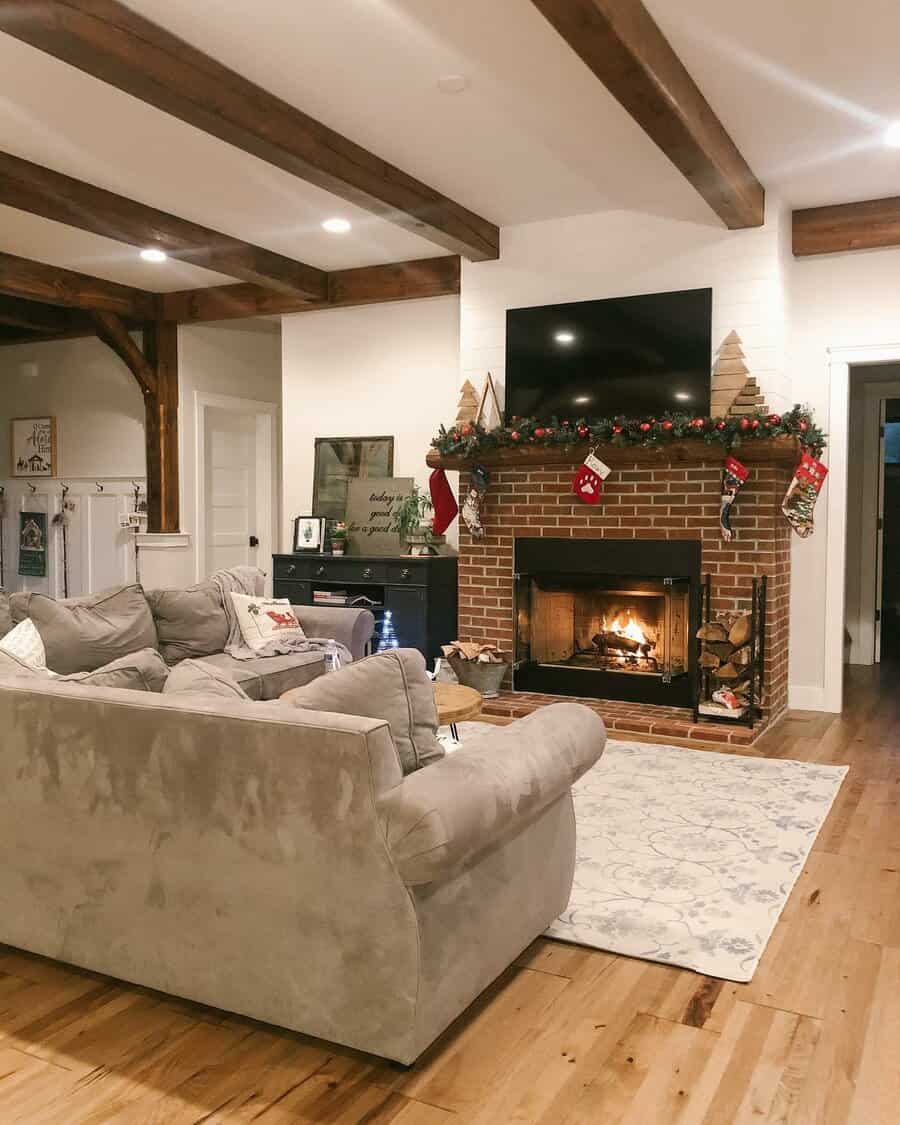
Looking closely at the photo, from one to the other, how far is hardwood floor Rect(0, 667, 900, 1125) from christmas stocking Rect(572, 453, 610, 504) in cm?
300

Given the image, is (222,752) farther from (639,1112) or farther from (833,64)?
(833,64)

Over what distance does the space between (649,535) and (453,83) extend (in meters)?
2.60

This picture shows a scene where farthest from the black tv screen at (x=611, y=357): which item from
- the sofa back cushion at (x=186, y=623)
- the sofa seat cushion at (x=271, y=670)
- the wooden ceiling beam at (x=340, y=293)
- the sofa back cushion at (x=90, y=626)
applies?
the sofa back cushion at (x=90, y=626)

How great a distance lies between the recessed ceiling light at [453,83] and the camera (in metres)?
3.70

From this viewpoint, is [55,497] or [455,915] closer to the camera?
[455,915]

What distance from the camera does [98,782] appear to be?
232 cm

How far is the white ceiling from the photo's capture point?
3.30 m

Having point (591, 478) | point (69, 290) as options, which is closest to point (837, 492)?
point (591, 478)

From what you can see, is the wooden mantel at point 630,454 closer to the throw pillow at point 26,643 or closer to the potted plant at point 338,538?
the potted plant at point 338,538

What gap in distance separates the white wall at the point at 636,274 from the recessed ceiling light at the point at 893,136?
768 millimetres

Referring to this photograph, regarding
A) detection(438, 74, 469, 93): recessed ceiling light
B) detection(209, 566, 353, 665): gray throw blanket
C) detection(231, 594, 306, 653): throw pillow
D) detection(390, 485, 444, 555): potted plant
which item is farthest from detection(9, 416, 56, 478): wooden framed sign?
detection(438, 74, 469, 93): recessed ceiling light

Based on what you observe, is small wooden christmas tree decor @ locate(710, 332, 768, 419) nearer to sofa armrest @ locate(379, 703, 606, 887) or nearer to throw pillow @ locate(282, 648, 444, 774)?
sofa armrest @ locate(379, 703, 606, 887)

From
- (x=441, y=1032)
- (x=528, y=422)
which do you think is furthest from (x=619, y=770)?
(x=441, y=1032)

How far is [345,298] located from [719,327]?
2622 mm
